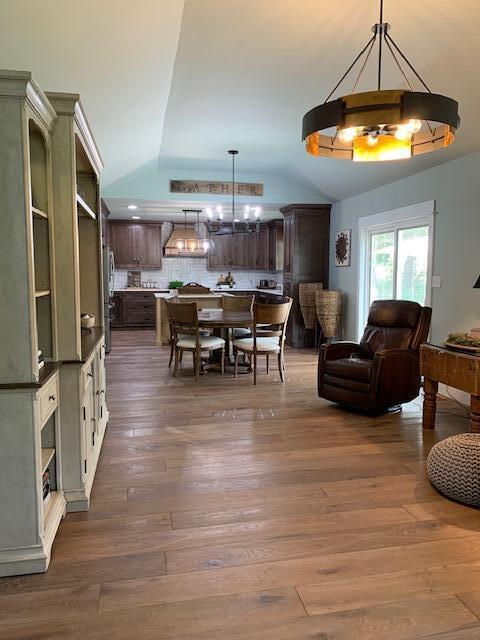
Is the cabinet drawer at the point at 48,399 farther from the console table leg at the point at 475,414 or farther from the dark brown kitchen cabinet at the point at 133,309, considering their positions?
the dark brown kitchen cabinet at the point at 133,309

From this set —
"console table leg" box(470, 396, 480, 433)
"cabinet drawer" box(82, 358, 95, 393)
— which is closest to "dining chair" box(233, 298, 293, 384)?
"console table leg" box(470, 396, 480, 433)

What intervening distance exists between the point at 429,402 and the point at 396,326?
0.92 meters

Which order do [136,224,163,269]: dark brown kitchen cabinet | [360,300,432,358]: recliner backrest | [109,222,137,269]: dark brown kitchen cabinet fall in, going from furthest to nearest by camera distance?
[136,224,163,269]: dark brown kitchen cabinet
[109,222,137,269]: dark brown kitchen cabinet
[360,300,432,358]: recliner backrest

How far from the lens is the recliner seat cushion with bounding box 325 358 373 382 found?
401 cm

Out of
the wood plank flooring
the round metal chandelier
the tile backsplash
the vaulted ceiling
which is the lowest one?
the wood plank flooring

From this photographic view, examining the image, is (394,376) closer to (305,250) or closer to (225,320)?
(225,320)

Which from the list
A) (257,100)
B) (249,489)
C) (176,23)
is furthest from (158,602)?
(257,100)

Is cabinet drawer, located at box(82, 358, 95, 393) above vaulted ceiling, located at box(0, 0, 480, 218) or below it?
below

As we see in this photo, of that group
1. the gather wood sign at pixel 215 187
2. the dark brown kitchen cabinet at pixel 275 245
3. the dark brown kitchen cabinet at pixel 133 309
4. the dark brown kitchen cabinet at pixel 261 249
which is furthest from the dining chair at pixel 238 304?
the dark brown kitchen cabinet at pixel 261 249

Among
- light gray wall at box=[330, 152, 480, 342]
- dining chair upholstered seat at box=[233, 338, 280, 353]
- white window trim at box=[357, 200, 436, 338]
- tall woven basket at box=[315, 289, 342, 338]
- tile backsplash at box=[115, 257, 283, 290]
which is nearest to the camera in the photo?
light gray wall at box=[330, 152, 480, 342]

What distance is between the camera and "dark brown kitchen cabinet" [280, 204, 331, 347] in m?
7.66

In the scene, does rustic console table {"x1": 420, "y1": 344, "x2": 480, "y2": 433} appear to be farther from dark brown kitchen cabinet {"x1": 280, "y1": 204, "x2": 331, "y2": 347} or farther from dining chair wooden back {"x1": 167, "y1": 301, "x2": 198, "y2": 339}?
dark brown kitchen cabinet {"x1": 280, "y1": 204, "x2": 331, "y2": 347}

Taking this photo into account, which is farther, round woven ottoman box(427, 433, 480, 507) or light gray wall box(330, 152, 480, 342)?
light gray wall box(330, 152, 480, 342)

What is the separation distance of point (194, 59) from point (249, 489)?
3342 mm
